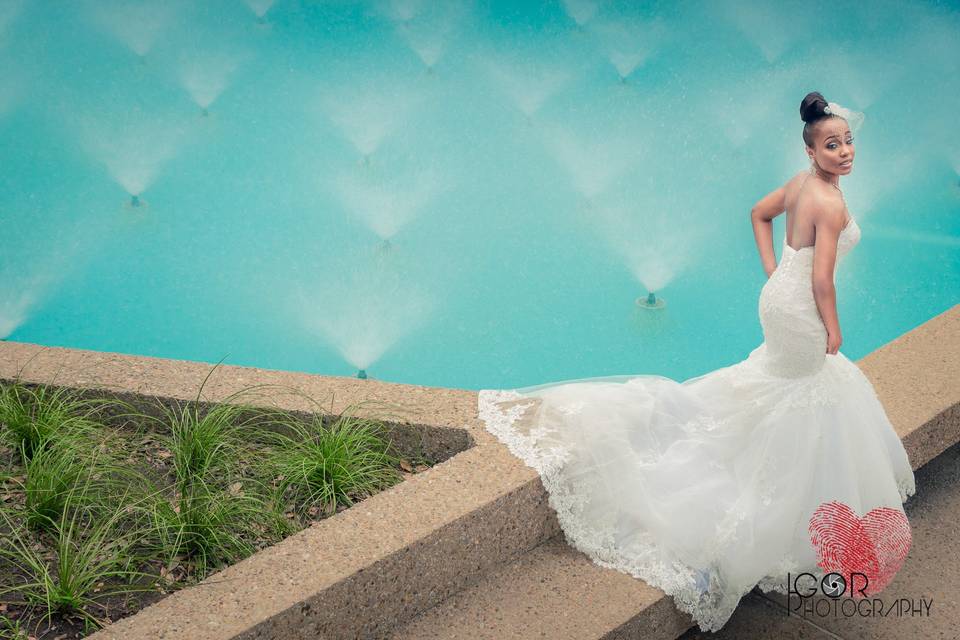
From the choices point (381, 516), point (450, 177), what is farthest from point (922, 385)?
point (450, 177)

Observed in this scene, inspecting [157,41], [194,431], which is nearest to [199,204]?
[157,41]

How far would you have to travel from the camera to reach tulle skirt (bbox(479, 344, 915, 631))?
3357 millimetres

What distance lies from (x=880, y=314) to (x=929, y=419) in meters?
2.49

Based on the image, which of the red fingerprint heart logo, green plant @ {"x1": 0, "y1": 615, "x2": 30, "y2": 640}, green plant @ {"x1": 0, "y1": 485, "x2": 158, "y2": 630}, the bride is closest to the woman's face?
the bride

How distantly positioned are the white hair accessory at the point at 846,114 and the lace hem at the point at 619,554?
141 centimetres

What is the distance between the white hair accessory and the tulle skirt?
0.82 metres

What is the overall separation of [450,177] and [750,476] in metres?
4.66

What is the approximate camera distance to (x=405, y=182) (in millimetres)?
7688

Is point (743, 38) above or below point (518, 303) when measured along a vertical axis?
above

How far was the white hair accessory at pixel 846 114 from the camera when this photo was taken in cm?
327

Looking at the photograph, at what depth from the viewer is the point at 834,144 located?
327 cm

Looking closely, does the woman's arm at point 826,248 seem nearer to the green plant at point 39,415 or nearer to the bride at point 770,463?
the bride at point 770,463

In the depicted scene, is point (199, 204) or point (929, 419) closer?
point (929, 419)

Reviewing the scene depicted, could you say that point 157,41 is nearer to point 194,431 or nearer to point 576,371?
point 576,371
